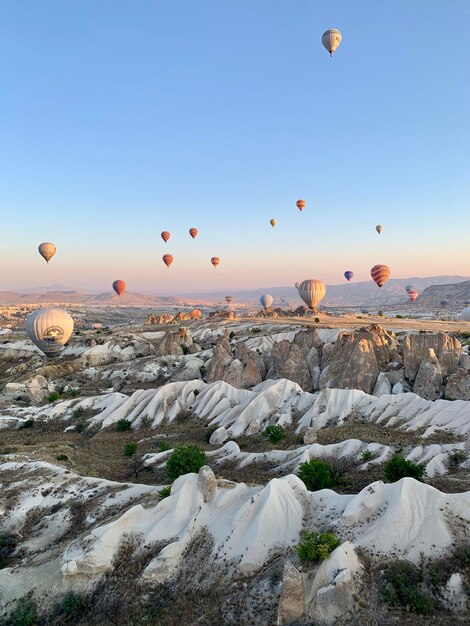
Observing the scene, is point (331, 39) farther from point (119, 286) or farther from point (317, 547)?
point (119, 286)

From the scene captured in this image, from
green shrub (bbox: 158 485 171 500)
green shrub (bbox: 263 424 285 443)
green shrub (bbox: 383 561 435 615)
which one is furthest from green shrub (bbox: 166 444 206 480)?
green shrub (bbox: 383 561 435 615)

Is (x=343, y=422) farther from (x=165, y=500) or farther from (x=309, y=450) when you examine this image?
(x=165, y=500)

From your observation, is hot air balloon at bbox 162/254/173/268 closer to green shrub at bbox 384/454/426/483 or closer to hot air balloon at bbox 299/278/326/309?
hot air balloon at bbox 299/278/326/309

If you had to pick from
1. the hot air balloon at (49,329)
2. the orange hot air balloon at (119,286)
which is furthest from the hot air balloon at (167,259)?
the hot air balloon at (49,329)

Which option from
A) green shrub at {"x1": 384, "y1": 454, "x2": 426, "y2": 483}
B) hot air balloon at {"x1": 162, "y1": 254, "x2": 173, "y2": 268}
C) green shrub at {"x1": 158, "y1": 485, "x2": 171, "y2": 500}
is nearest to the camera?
green shrub at {"x1": 158, "y1": 485, "x2": 171, "y2": 500}

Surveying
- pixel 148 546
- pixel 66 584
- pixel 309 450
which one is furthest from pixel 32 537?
pixel 309 450

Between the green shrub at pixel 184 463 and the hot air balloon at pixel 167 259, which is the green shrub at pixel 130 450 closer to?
the green shrub at pixel 184 463
